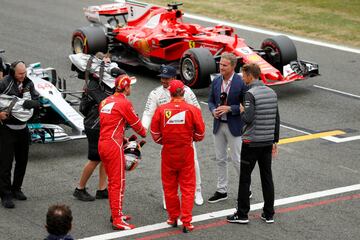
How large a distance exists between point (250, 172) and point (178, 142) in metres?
0.98

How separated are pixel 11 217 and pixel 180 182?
6.94ft

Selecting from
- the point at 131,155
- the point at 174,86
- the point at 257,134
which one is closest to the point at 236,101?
the point at 257,134

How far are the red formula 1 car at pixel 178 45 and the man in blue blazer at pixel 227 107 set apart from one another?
5.59 metres

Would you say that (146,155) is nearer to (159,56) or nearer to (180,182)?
(180,182)

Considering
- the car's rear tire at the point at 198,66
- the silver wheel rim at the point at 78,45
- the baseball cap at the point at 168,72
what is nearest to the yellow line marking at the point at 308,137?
the car's rear tire at the point at 198,66

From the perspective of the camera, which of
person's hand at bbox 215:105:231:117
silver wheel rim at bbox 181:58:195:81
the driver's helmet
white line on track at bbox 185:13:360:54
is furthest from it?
white line on track at bbox 185:13:360:54

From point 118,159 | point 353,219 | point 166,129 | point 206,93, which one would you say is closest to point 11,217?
point 118,159

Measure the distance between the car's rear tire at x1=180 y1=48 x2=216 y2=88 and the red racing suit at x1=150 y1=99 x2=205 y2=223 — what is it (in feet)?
21.6

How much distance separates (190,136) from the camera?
33.3 ft

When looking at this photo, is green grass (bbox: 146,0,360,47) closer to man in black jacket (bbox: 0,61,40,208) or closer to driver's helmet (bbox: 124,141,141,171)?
driver's helmet (bbox: 124,141,141,171)

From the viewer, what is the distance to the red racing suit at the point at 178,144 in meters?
10.1

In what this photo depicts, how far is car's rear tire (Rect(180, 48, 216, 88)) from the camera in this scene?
1672 centimetres

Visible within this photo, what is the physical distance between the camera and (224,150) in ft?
36.8

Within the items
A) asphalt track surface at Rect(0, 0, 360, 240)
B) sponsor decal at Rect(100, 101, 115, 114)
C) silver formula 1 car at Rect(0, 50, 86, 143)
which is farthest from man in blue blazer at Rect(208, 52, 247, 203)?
silver formula 1 car at Rect(0, 50, 86, 143)
